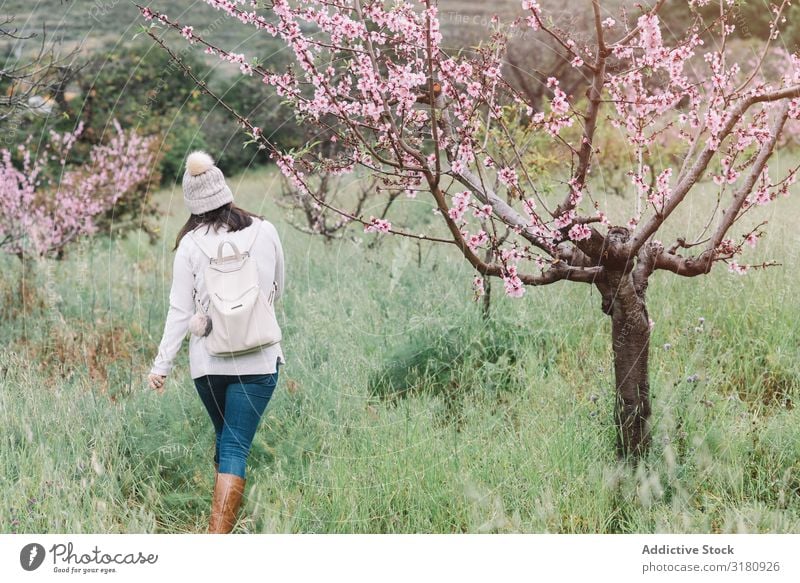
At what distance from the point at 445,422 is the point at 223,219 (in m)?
1.49

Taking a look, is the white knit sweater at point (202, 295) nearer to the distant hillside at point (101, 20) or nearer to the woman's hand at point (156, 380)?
the woman's hand at point (156, 380)

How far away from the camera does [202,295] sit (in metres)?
3.19

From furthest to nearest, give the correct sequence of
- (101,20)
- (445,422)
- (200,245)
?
(101,20), (445,422), (200,245)

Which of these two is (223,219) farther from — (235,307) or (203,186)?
(235,307)

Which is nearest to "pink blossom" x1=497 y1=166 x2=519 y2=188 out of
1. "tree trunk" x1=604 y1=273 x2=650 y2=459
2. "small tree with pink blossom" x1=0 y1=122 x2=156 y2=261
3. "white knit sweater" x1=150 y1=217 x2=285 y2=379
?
"tree trunk" x1=604 y1=273 x2=650 y2=459

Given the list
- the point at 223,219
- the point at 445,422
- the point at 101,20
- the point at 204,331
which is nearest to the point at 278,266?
the point at 223,219

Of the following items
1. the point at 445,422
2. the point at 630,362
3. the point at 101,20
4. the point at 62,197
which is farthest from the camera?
the point at 101,20

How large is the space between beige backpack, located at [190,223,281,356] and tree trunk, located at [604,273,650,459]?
4.62 ft

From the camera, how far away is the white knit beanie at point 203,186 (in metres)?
3.11

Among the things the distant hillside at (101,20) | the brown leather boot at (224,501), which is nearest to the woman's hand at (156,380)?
the brown leather boot at (224,501)

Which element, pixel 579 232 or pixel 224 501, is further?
pixel 224 501

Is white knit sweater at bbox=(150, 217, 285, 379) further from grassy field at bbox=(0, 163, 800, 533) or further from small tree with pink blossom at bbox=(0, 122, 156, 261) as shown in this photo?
small tree with pink blossom at bbox=(0, 122, 156, 261)

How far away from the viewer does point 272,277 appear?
10.7 ft
